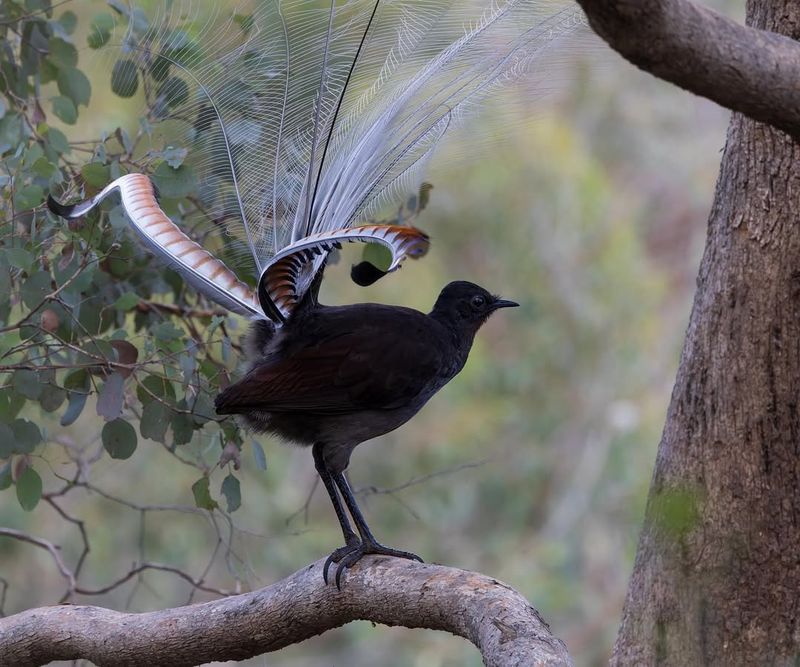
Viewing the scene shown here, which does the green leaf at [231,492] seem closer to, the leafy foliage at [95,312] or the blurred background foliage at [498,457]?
the leafy foliage at [95,312]

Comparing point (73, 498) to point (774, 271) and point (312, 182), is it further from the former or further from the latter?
point (774, 271)

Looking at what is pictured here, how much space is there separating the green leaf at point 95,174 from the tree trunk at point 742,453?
158 cm

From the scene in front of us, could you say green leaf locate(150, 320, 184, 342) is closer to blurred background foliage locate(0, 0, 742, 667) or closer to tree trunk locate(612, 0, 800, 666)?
tree trunk locate(612, 0, 800, 666)

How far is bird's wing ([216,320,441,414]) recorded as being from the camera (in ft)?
9.43

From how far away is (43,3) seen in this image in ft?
11.5

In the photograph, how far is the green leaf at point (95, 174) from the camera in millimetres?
2832

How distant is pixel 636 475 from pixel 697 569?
5950 mm

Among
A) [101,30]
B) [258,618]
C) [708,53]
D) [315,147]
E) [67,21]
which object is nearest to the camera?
[708,53]

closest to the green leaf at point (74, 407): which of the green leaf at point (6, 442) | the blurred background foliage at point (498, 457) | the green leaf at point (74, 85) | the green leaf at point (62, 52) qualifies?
the green leaf at point (6, 442)

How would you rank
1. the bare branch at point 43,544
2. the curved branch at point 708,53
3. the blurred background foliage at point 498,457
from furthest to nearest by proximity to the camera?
the blurred background foliage at point 498,457 → the bare branch at point 43,544 → the curved branch at point 708,53

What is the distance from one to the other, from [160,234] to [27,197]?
0.38 m

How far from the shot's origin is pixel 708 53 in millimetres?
1675

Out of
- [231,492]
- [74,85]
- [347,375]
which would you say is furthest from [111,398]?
[74,85]

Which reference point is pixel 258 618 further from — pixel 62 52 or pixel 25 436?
pixel 62 52
